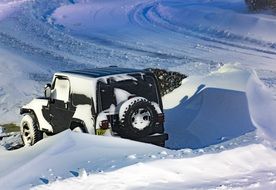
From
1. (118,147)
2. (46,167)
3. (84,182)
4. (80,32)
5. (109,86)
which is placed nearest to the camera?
(84,182)

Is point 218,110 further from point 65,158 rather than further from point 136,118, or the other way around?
point 65,158

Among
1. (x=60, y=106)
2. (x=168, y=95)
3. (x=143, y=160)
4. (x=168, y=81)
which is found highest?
(x=60, y=106)

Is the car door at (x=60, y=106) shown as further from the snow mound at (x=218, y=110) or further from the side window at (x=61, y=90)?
the snow mound at (x=218, y=110)

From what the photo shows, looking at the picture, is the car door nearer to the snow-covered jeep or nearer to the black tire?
the snow-covered jeep

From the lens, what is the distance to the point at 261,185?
21.7 feet

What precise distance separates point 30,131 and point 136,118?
8.51 feet

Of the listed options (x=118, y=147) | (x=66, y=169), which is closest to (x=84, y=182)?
(x=66, y=169)

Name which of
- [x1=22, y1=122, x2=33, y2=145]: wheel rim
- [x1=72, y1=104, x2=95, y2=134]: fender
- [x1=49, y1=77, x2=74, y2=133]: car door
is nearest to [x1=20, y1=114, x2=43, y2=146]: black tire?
[x1=22, y1=122, x2=33, y2=145]: wheel rim

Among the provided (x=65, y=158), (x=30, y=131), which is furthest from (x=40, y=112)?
(x=65, y=158)

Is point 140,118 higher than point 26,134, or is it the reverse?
point 140,118

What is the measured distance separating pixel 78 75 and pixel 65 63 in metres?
9.60

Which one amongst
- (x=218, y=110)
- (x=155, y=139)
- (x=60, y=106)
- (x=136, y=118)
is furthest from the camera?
(x=218, y=110)

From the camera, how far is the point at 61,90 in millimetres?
9359

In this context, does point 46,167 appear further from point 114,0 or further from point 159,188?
point 114,0
